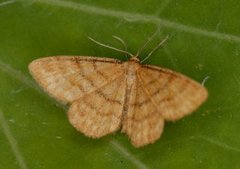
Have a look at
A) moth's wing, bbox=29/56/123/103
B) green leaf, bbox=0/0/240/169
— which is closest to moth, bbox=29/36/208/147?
moth's wing, bbox=29/56/123/103

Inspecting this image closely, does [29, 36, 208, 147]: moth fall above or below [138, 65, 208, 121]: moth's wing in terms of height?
below

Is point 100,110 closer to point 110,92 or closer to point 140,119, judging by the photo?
point 110,92

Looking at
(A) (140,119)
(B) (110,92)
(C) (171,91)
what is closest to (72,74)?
(B) (110,92)

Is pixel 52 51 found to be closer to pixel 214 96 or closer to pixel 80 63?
pixel 80 63

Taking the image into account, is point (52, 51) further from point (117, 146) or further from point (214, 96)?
point (214, 96)

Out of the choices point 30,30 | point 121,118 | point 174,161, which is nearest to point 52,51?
point 30,30

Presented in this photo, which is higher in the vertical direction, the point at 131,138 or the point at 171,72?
the point at 171,72

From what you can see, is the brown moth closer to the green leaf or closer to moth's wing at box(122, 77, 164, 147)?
moth's wing at box(122, 77, 164, 147)
